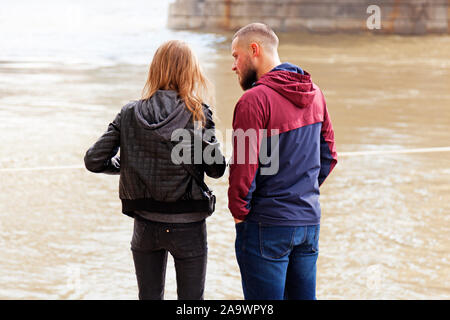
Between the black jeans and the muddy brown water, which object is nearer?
the black jeans

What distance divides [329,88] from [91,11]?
135ft

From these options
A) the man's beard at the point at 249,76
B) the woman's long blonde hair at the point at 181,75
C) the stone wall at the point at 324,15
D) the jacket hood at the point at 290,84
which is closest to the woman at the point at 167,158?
the woman's long blonde hair at the point at 181,75

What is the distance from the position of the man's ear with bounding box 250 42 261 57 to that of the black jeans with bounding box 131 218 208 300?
805 millimetres

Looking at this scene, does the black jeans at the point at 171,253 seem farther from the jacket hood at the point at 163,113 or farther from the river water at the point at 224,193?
the river water at the point at 224,193

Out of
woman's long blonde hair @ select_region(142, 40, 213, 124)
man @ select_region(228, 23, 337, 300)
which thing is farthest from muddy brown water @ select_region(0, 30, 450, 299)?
woman's long blonde hair @ select_region(142, 40, 213, 124)

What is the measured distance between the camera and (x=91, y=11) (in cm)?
5478

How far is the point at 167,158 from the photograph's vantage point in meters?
3.31

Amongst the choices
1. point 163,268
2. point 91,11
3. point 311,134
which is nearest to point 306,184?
point 311,134

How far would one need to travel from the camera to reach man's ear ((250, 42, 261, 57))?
3229 mm

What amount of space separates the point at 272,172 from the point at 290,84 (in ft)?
1.26

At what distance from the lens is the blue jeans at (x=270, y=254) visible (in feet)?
10.4

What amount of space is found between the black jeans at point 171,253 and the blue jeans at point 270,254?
236 millimetres

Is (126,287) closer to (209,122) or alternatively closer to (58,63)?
(209,122)

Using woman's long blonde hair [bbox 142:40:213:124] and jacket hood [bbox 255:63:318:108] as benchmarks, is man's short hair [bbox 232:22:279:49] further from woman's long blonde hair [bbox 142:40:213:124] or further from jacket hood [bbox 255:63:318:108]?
woman's long blonde hair [bbox 142:40:213:124]
